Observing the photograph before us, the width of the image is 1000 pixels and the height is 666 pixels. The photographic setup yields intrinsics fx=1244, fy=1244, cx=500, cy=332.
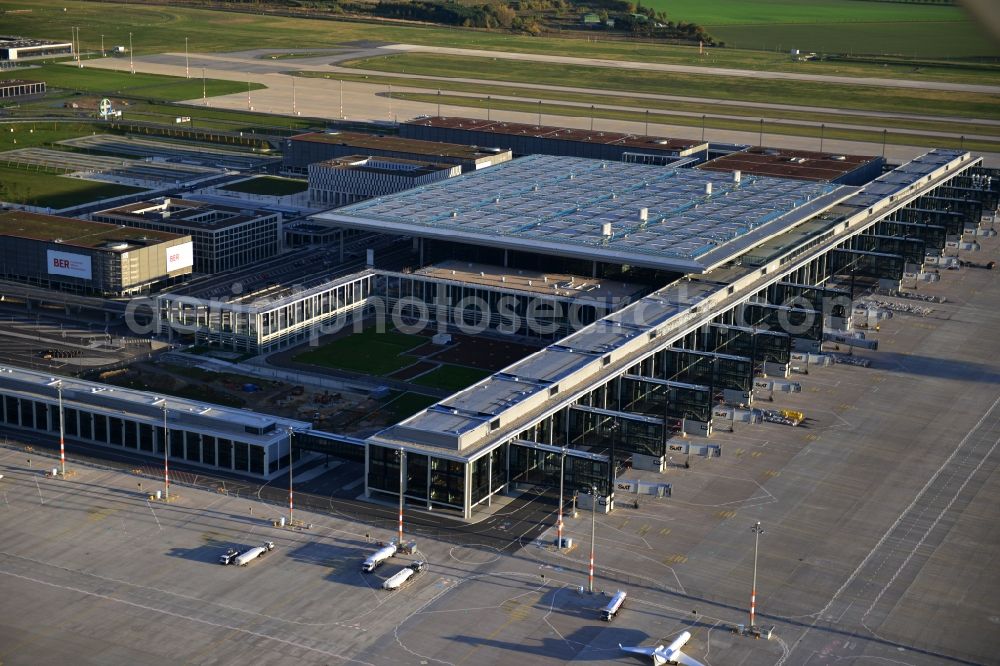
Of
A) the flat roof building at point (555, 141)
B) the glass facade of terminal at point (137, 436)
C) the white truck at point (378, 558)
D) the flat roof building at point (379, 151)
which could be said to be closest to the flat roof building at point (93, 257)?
the glass facade of terminal at point (137, 436)

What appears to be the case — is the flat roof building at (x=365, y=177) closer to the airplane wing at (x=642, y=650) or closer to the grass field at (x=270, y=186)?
the grass field at (x=270, y=186)

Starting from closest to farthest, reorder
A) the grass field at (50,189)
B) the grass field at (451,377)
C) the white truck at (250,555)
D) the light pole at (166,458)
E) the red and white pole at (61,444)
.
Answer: the white truck at (250,555) < the light pole at (166,458) < the red and white pole at (61,444) < the grass field at (451,377) < the grass field at (50,189)

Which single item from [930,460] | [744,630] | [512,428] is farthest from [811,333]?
[744,630]

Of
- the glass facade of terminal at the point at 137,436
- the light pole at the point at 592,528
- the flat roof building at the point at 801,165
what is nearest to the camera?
the light pole at the point at 592,528

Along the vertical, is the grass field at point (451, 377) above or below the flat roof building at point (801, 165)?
below

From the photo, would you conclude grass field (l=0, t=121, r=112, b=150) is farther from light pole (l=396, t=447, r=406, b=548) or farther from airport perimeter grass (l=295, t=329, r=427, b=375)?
light pole (l=396, t=447, r=406, b=548)

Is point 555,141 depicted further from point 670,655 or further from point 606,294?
point 670,655
